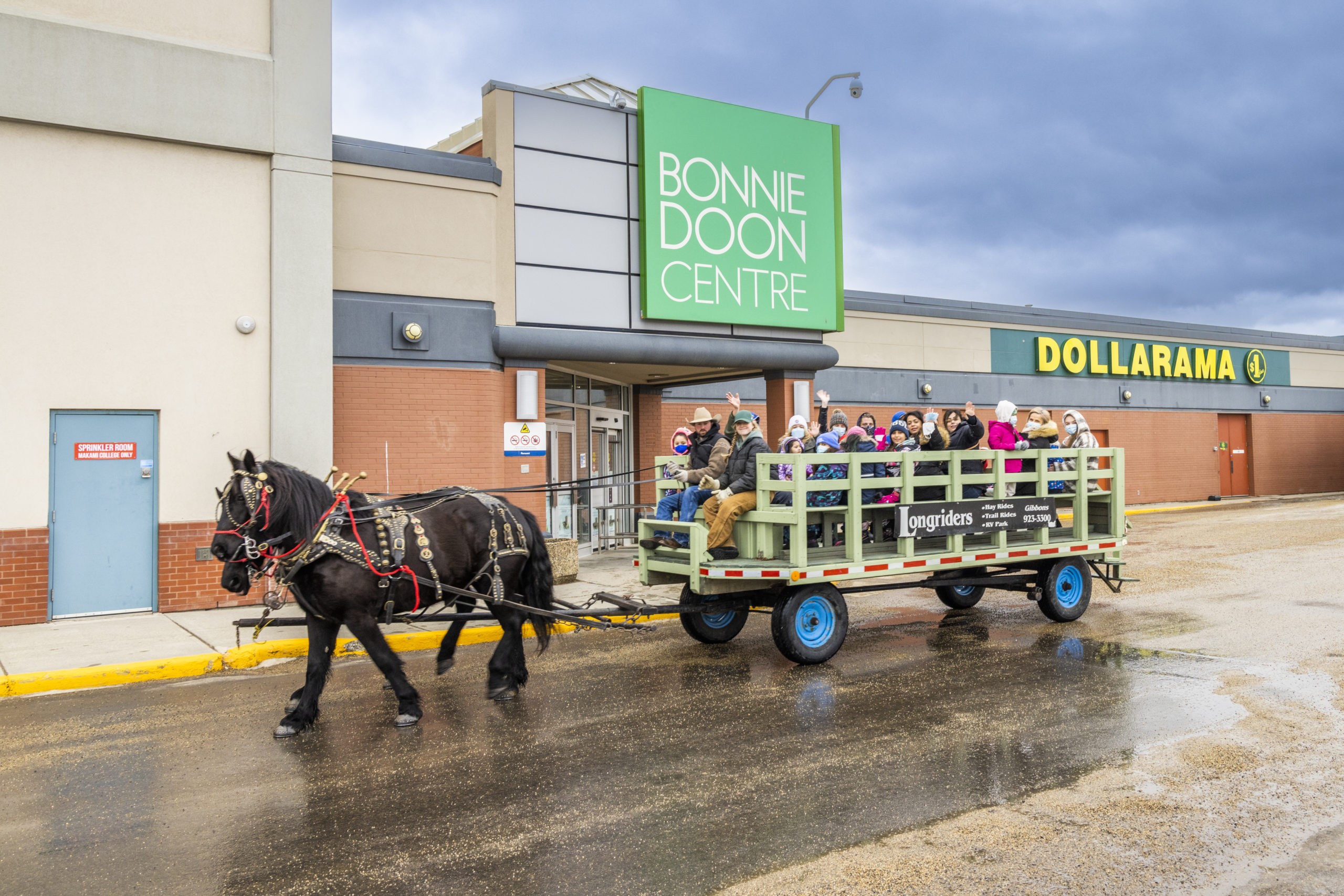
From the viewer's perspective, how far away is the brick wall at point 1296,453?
99.9ft

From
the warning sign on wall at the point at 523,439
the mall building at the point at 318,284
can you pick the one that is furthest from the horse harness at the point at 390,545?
the warning sign on wall at the point at 523,439

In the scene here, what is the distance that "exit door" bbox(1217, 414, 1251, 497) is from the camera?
96.8 feet

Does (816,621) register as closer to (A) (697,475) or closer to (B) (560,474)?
(A) (697,475)

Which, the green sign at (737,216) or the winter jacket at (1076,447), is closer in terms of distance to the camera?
the winter jacket at (1076,447)

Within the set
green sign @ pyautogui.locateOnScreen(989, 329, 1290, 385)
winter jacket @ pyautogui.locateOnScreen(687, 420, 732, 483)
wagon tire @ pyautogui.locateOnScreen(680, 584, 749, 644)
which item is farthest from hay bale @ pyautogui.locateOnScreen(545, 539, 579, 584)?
green sign @ pyautogui.locateOnScreen(989, 329, 1290, 385)

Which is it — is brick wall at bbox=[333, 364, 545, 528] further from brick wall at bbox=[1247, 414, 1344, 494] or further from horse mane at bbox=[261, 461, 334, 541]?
brick wall at bbox=[1247, 414, 1344, 494]

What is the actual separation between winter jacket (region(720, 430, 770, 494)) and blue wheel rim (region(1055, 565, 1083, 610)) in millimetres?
3968

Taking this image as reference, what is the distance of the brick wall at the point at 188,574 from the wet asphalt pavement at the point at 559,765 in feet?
10.9

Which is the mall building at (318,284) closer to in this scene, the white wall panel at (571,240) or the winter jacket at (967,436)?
the white wall panel at (571,240)

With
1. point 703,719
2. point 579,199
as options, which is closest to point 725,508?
point 703,719

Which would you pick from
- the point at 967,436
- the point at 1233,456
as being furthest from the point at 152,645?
the point at 1233,456

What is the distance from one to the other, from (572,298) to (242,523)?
8670 mm

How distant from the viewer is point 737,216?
1530 centimetres

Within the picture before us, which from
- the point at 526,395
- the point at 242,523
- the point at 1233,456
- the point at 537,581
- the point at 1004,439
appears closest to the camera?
the point at 242,523
